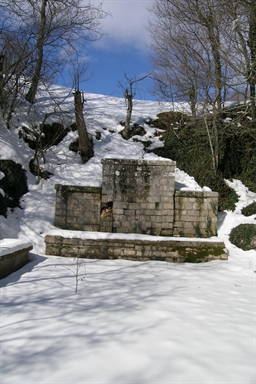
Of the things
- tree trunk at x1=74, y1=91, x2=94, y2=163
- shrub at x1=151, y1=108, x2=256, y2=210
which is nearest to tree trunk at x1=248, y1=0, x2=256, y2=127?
shrub at x1=151, y1=108, x2=256, y2=210

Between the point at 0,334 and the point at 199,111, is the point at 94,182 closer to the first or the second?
the point at 199,111

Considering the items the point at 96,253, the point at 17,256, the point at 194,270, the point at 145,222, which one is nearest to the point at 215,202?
the point at 145,222

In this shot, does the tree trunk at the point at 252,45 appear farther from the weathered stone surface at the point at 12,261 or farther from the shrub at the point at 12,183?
the weathered stone surface at the point at 12,261

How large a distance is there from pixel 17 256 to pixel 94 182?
486 cm

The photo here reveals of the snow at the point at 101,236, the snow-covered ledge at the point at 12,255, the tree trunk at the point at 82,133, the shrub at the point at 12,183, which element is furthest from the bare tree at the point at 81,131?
the snow-covered ledge at the point at 12,255

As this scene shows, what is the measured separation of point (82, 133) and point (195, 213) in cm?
572

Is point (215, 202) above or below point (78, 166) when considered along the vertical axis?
below

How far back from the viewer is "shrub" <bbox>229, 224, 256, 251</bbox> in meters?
8.29

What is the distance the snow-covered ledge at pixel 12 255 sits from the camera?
5.39 metres

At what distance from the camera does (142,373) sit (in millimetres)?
2422

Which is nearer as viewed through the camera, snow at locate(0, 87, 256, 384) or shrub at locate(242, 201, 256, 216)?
snow at locate(0, 87, 256, 384)

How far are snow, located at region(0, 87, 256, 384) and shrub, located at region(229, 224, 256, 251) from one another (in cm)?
34

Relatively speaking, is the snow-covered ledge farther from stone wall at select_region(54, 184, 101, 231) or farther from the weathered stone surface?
stone wall at select_region(54, 184, 101, 231)

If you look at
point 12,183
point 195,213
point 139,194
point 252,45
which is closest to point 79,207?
point 139,194
